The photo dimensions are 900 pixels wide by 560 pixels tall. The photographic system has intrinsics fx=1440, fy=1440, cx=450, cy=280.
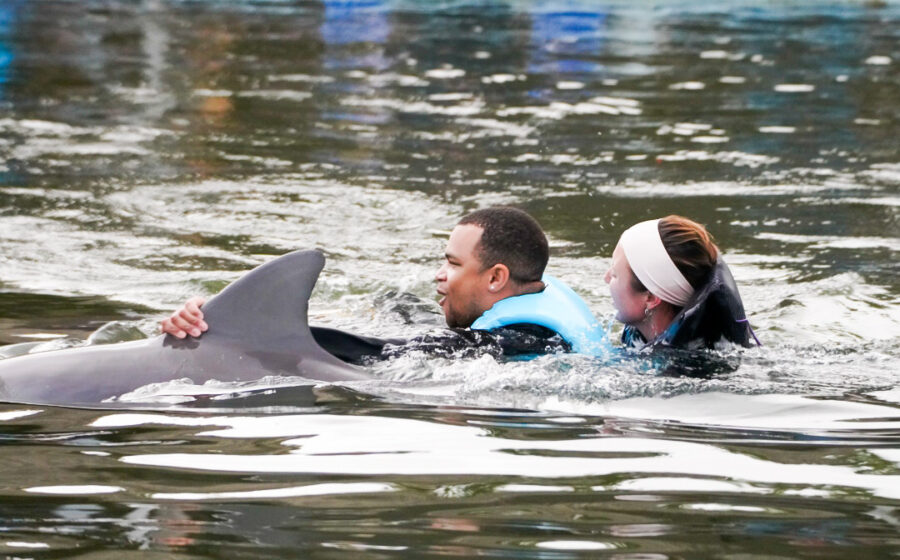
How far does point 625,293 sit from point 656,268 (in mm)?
218

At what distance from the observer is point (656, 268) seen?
656 cm

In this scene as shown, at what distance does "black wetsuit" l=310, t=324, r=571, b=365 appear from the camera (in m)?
6.45

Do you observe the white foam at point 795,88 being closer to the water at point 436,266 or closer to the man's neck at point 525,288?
the water at point 436,266

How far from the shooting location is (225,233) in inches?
428

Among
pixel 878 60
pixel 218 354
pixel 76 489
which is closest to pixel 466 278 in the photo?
pixel 218 354

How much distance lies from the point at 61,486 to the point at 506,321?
249 centimetres

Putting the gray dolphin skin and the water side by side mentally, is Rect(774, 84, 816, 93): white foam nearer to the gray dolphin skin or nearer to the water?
the water

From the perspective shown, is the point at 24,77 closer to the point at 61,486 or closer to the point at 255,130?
the point at 255,130

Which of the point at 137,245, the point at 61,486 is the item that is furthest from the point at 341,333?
the point at 137,245

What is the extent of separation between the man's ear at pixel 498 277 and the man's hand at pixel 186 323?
1.45 metres

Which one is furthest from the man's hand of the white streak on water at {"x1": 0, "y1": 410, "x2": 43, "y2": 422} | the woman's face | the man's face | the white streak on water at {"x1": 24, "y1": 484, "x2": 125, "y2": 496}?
the woman's face

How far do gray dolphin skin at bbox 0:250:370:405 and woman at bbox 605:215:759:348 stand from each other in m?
1.54

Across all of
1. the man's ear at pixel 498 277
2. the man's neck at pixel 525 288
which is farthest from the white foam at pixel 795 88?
the man's ear at pixel 498 277

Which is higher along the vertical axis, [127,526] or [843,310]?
[127,526]
